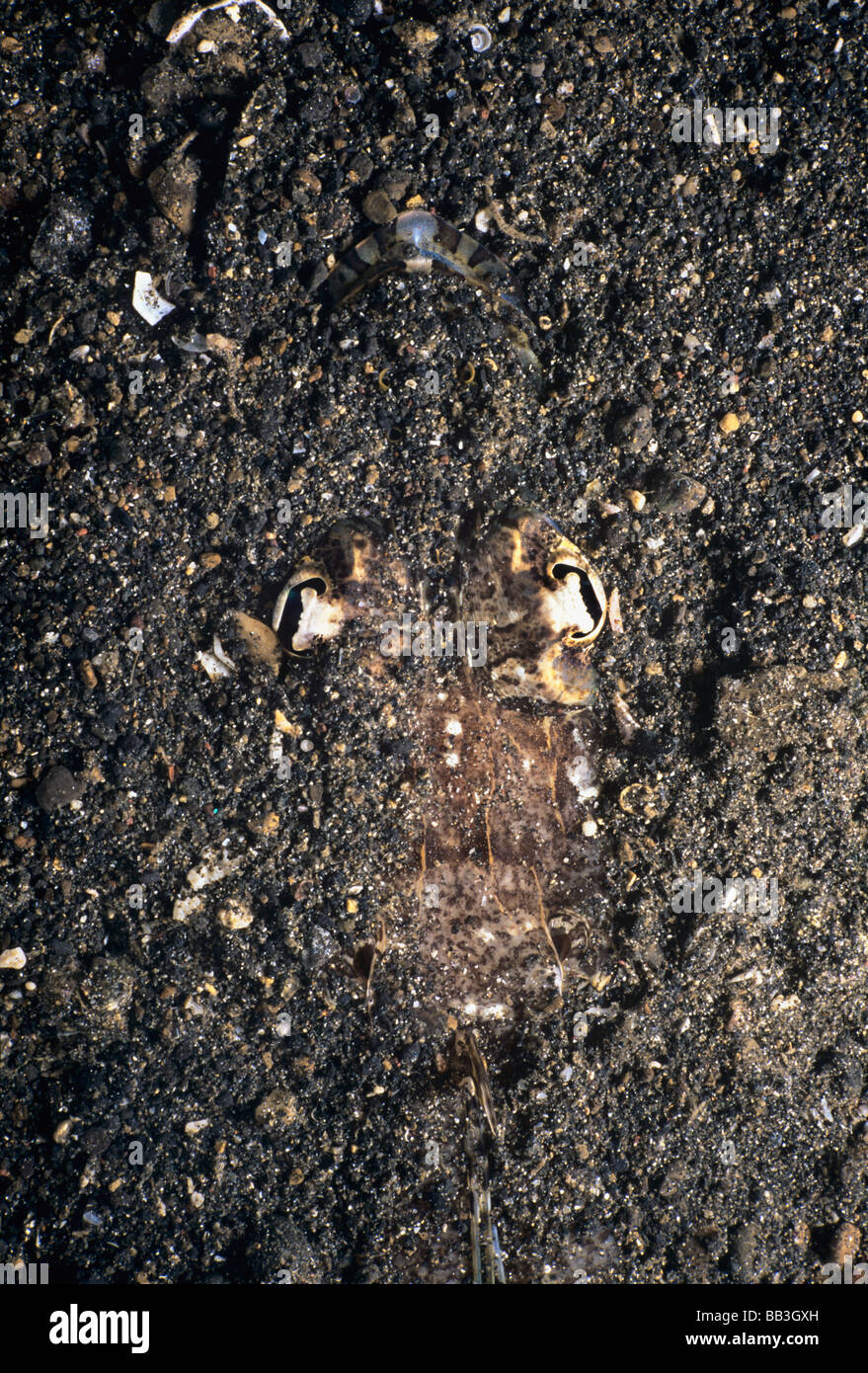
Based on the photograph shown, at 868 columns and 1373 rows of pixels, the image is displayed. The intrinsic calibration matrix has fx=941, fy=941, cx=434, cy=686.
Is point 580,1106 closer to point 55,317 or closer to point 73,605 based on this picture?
point 73,605

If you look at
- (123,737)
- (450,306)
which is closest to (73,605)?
(123,737)

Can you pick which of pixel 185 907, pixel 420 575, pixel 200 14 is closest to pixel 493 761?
pixel 420 575

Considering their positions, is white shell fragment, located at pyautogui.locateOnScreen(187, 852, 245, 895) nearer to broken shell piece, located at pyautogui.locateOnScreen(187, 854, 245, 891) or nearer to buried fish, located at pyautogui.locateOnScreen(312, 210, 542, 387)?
broken shell piece, located at pyautogui.locateOnScreen(187, 854, 245, 891)

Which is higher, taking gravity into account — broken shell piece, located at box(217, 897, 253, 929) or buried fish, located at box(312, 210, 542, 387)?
buried fish, located at box(312, 210, 542, 387)

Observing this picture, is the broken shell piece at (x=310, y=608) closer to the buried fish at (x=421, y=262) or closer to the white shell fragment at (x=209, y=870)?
the white shell fragment at (x=209, y=870)

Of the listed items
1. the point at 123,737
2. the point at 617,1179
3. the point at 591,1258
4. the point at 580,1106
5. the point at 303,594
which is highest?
the point at 303,594

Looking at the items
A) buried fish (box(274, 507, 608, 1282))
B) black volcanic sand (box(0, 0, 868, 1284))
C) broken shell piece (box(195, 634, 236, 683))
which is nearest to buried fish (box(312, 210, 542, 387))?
black volcanic sand (box(0, 0, 868, 1284))
